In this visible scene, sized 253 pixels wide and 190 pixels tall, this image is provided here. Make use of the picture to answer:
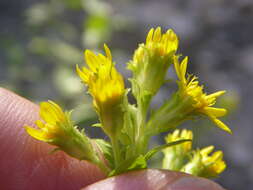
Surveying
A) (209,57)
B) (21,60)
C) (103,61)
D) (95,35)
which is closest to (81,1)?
(95,35)

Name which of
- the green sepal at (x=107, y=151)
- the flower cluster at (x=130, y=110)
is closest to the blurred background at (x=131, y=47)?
the green sepal at (x=107, y=151)

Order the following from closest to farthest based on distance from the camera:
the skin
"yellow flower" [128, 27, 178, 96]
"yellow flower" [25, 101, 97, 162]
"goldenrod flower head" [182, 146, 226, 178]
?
"yellow flower" [25, 101, 97, 162] → "yellow flower" [128, 27, 178, 96] → "goldenrod flower head" [182, 146, 226, 178] → the skin

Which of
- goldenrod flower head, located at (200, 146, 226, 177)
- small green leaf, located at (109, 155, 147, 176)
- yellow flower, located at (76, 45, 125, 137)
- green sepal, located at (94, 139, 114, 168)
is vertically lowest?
goldenrod flower head, located at (200, 146, 226, 177)

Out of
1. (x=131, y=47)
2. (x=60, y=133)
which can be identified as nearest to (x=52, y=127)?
(x=60, y=133)

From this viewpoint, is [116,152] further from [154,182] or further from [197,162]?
[197,162]

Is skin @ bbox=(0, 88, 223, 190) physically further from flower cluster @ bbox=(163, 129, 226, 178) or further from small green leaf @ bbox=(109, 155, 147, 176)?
small green leaf @ bbox=(109, 155, 147, 176)

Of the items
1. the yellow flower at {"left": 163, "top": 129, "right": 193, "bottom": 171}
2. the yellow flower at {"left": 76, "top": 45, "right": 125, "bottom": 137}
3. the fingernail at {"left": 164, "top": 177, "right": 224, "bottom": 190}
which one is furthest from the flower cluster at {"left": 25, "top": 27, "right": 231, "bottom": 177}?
the yellow flower at {"left": 163, "top": 129, "right": 193, "bottom": 171}
